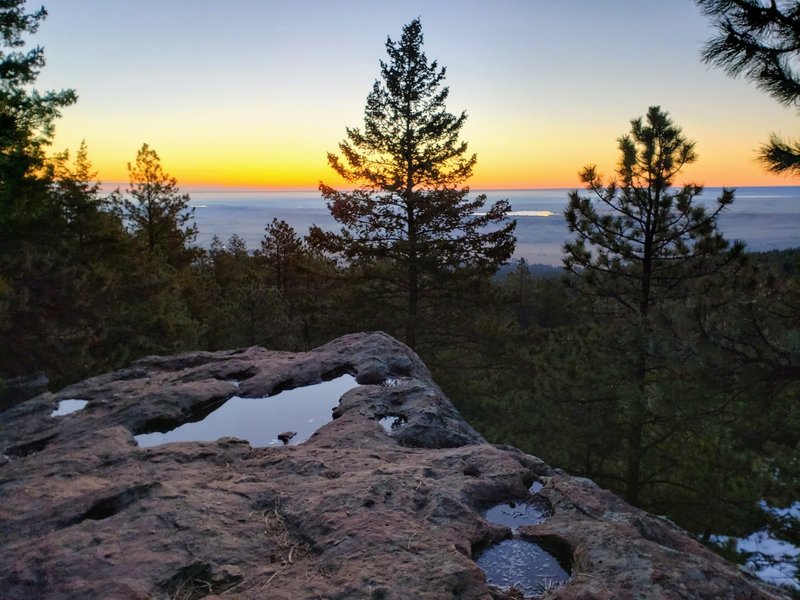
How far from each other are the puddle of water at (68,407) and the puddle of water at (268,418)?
1.35 meters

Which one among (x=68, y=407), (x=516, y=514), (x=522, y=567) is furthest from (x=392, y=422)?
(x=68, y=407)

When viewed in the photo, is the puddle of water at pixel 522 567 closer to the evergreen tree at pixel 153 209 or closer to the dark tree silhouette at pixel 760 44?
the dark tree silhouette at pixel 760 44

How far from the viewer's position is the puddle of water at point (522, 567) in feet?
7.79

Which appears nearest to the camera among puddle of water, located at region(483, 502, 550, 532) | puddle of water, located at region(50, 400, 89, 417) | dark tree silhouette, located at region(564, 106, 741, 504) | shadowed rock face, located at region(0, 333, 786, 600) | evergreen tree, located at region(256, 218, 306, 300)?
shadowed rock face, located at region(0, 333, 786, 600)

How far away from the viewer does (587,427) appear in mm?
11195

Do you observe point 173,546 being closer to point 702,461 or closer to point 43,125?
point 702,461

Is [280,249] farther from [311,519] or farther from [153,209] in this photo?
[311,519]

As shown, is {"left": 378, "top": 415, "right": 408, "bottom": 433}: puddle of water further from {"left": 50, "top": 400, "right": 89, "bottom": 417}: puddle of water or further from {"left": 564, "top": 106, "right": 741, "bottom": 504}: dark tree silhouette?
{"left": 564, "top": 106, "right": 741, "bottom": 504}: dark tree silhouette

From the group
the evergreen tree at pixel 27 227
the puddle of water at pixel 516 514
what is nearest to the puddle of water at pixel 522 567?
the puddle of water at pixel 516 514

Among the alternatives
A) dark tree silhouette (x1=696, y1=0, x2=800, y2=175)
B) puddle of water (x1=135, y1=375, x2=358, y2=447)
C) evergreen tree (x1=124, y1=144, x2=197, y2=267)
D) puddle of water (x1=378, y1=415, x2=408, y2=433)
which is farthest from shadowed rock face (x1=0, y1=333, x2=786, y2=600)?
evergreen tree (x1=124, y1=144, x2=197, y2=267)

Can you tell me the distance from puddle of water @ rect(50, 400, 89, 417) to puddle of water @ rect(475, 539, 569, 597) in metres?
4.77

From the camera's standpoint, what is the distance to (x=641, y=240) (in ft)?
33.6

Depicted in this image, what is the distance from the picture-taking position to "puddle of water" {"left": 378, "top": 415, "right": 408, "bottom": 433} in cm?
439

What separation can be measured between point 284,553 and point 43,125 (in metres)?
12.4
